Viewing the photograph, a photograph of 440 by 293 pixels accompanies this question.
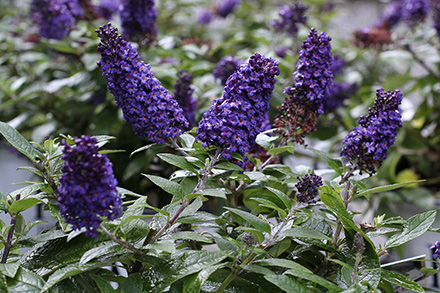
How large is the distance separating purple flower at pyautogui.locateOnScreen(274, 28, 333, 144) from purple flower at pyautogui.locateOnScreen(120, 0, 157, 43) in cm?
89

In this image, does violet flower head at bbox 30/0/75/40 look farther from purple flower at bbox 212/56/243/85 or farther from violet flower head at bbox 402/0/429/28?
violet flower head at bbox 402/0/429/28

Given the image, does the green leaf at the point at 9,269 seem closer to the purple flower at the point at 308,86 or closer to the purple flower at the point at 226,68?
the purple flower at the point at 308,86

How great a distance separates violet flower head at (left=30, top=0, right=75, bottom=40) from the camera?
85.7 inches

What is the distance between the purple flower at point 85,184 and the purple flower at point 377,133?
0.58 metres

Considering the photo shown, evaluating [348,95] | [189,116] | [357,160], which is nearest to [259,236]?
[357,160]

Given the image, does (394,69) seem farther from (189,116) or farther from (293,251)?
(293,251)

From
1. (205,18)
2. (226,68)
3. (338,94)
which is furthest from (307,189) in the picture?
(205,18)

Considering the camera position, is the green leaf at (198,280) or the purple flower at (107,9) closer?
the green leaf at (198,280)

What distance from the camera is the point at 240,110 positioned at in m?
1.04

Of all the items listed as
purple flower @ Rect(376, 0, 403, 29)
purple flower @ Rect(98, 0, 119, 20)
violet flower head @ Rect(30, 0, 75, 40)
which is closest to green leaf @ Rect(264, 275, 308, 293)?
violet flower head @ Rect(30, 0, 75, 40)

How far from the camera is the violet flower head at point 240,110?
103 cm

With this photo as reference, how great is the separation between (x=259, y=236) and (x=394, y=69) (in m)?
3.09

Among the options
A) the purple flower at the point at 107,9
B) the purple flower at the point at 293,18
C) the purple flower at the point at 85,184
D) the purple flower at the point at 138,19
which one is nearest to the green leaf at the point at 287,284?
the purple flower at the point at 85,184

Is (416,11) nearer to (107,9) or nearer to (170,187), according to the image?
(107,9)
